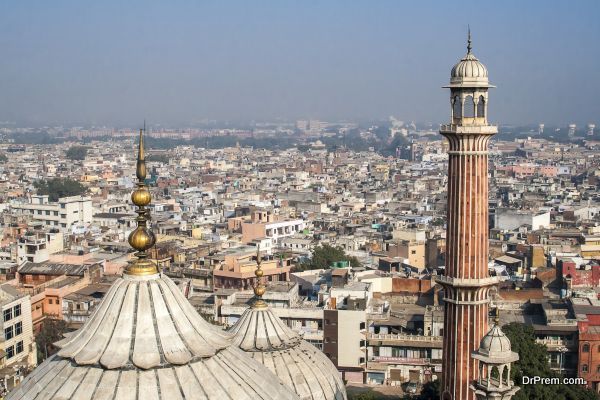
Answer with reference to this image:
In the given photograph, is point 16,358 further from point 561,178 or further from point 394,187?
point 561,178

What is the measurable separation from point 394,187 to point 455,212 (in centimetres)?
5240

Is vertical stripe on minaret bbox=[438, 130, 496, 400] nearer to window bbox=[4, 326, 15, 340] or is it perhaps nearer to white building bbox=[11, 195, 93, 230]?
window bbox=[4, 326, 15, 340]

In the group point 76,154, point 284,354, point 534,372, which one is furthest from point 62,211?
point 76,154

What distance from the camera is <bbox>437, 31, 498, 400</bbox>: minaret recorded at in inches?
493

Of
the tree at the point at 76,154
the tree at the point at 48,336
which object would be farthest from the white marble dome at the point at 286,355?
the tree at the point at 76,154

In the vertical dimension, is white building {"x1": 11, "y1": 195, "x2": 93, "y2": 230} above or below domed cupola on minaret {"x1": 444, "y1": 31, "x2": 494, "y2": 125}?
below

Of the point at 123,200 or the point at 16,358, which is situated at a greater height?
the point at 123,200

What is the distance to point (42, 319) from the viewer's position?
22.5 metres

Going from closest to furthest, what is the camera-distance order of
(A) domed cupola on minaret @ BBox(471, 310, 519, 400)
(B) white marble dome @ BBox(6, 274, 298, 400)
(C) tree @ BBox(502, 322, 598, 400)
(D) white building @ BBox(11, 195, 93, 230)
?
(B) white marble dome @ BBox(6, 274, 298, 400), (A) domed cupola on minaret @ BBox(471, 310, 519, 400), (C) tree @ BBox(502, 322, 598, 400), (D) white building @ BBox(11, 195, 93, 230)

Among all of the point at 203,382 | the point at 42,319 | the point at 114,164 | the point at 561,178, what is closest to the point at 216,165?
the point at 114,164

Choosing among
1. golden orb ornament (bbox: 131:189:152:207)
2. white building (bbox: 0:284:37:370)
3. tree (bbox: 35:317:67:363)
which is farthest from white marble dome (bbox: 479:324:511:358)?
tree (bbox: 35:317:67:363)

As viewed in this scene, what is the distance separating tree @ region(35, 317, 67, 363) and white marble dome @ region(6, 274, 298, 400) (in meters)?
15.6

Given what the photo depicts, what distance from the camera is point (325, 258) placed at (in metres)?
29.7

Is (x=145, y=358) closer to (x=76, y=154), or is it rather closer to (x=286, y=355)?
(x=286, y=355)
